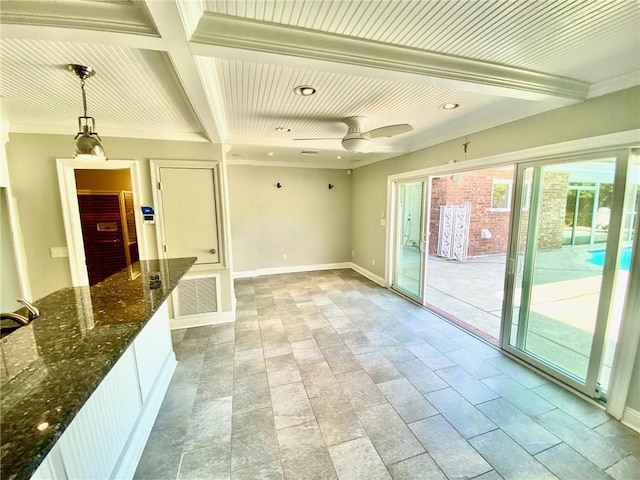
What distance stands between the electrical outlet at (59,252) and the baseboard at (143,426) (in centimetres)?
191

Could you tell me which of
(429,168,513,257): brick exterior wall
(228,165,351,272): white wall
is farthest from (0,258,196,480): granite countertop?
(429,168,513,257): brick exterior wall

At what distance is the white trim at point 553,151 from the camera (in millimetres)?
1980

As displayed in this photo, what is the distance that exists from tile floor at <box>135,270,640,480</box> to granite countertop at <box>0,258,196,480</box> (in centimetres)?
112

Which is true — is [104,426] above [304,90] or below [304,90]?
below

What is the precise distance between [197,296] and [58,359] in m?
2.86

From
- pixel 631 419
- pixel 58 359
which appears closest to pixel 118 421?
pixel 58 359

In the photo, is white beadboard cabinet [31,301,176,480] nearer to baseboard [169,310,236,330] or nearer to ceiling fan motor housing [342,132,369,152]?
baseboard [169,310,236,330]

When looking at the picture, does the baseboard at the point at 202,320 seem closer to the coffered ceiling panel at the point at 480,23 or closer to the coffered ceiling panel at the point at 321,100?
the coffered ceiling panel at the point at 321,100

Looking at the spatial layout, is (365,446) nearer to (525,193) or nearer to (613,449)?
(613,449)

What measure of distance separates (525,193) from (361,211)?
3643 mm

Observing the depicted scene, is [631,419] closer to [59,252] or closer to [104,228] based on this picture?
[59,252]

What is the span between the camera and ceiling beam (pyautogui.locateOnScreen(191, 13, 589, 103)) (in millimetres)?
1403

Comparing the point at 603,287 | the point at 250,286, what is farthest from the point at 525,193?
the point at 250,286

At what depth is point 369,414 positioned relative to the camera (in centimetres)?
216
